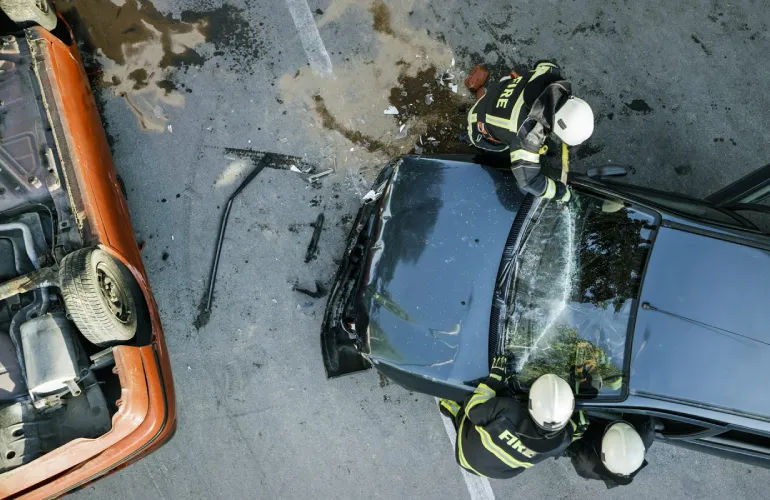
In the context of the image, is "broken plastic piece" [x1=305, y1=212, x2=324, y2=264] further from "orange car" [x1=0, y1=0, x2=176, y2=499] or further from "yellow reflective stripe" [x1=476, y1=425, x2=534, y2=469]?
"yellow reflective stripe" [x1=476, y1=425, x2=534, y2=469]

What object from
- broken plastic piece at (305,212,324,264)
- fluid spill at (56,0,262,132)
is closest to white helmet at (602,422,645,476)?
broken plastic piece at (305,212,324,264)

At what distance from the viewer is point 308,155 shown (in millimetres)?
4684

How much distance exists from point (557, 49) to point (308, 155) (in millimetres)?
2499

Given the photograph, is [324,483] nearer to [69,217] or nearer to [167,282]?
[167,282]

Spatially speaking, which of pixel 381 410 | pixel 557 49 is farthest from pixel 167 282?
pixel 557 49

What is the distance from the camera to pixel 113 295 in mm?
3678

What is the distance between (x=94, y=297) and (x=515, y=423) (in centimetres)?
288

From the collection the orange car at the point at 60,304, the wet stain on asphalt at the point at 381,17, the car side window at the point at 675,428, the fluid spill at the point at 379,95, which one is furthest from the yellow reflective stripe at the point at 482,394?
the wet stain on asphalt at the point at 381,17

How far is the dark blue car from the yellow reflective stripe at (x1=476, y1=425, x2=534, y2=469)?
1.01 ft

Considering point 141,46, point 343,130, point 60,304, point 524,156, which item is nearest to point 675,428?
point 524,156

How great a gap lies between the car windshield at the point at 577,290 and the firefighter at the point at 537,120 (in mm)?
284

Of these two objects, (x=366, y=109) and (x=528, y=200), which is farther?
(x=366, y=109)

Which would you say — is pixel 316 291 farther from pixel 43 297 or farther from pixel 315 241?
pixel 43 297

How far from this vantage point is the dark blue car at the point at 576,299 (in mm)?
3385
